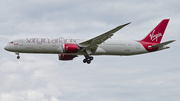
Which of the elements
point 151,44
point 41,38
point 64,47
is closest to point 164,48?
point 151,44

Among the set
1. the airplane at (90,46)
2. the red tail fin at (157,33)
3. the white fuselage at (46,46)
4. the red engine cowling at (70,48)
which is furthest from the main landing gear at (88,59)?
the red tail fin at (157,33)

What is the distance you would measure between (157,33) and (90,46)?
13941 mm

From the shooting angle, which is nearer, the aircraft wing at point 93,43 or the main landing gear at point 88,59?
the aircraft wing at point 93,43

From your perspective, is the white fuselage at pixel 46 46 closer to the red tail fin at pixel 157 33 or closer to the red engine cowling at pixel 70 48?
the red engine cowling at pixel 70 48

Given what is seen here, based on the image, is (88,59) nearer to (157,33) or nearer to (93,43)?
(93,43)

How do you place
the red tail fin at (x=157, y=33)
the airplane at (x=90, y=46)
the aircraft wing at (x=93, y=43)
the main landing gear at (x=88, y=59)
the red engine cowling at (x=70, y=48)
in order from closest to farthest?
the aircraft wing at (x=93, y=43), the red engine cowling at (x=70, y=48), the airplane at (x=90, y=46), the main landing gear at (x=88, y=59), the red tail fin at (x=157, y=33)

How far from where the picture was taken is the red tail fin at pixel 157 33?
5456 cm

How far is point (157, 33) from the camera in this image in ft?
181

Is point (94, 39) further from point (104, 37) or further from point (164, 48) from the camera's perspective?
point (164, 48)

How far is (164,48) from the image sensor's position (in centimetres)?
5272

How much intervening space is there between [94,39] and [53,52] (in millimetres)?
6856

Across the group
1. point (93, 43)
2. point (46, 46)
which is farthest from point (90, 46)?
point (46, 46)

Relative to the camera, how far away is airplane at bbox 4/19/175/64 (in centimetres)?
4759

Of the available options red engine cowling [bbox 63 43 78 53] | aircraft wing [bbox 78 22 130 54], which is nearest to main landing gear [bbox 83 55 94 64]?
aircraft wing [bbox 78 22 130 54]
